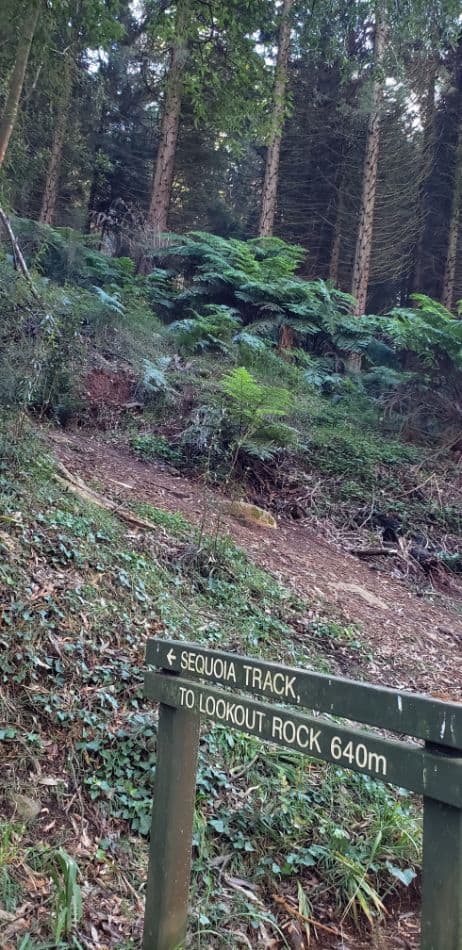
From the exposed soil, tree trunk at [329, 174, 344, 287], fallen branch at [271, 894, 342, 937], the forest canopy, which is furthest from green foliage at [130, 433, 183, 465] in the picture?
tree trunk at [329, 174, 344, 287]

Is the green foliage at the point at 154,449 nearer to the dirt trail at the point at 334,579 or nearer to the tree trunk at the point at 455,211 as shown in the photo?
the dirt trail at the point at 334,579

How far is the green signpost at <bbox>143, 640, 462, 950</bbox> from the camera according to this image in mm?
1713

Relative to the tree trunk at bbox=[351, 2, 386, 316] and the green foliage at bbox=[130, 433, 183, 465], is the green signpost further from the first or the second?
the tree trunk at bbox=[351, 2, 386, 316]

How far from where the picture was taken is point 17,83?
6.17m

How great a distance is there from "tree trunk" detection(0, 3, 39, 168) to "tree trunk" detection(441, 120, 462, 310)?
16.1 meters

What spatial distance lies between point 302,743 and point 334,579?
18.2 ft

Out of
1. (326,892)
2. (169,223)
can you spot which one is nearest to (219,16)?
(326,892)

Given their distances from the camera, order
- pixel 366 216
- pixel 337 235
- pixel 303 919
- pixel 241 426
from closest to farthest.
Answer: pixel 303 919 → pixel 241 426 → pixel 366 216 → pixel 337 235

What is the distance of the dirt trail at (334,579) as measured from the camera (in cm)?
594

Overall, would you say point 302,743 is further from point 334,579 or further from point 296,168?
point 296,168

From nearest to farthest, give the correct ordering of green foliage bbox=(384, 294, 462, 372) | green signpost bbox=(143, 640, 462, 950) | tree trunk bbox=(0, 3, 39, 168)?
1. green signpost bbox=(143, 640, 462, 950)
2. tree trunk bbox=(0, 3, 39, 168)
3. green foliage bbox=(384, 294, 462, 372)

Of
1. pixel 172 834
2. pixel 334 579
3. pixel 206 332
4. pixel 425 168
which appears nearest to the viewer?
pixel 172 834

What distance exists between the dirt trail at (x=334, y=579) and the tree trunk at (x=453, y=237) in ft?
46.0

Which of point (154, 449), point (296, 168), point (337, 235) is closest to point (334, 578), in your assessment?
point (154, 449)
